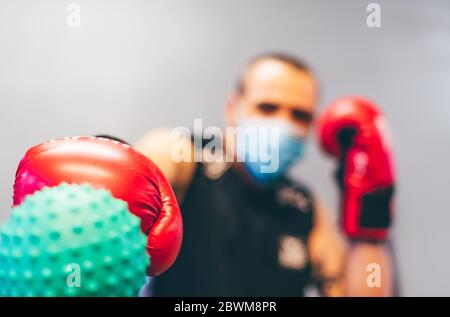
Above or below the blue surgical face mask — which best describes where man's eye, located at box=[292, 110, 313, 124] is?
above

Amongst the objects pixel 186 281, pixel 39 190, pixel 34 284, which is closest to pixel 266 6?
pixel 186 281

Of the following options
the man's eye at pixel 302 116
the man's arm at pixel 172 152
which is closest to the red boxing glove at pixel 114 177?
the man's arm at pixel 172 152

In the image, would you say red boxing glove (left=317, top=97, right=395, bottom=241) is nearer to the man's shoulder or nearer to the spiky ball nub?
the man's shoulder

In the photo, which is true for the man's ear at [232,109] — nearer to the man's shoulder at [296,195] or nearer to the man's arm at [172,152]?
the man's arm at [172,152]

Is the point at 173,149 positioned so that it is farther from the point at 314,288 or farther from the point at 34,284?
the point at 34,284

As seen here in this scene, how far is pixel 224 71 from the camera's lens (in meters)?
2.12

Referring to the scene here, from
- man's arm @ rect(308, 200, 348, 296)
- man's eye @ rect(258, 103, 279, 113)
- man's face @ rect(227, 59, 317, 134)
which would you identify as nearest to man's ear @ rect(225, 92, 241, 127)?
man's face @ rect(227, 59, 317, 134)

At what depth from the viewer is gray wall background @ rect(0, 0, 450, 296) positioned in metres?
2.01

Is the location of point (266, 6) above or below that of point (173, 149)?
above

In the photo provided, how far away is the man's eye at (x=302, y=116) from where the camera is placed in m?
2.11

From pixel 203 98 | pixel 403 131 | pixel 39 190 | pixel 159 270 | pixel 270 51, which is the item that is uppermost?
pixel 270 51

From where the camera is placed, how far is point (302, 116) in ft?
6.98

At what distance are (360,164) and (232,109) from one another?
57 cm

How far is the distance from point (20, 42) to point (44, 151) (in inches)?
36.5
